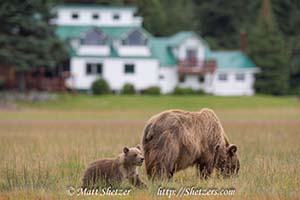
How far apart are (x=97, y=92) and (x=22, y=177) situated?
59429 millimetres

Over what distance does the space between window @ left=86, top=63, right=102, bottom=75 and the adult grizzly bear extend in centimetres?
6149

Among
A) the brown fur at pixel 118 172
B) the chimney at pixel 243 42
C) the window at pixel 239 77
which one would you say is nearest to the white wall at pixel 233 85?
the window at pixel 239 77

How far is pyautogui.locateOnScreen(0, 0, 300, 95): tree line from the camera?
2397 inches

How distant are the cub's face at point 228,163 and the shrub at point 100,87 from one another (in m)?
58.4

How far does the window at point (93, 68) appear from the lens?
3000 inches

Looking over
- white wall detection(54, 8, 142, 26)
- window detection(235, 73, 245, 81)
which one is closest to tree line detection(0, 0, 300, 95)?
window detection(235, 73, 245, 81)

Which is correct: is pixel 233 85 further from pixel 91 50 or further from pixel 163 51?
pixel 91 50

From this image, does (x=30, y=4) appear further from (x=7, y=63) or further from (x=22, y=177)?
(x=22, y=177)

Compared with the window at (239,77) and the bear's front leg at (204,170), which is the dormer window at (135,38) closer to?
the window at (239,77)

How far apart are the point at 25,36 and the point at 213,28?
44630mm

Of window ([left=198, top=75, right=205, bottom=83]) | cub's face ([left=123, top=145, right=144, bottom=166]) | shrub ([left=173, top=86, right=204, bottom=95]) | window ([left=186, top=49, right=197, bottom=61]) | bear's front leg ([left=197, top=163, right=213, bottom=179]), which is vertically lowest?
shrub ([left=173, top=86, right=204, bottom=95])

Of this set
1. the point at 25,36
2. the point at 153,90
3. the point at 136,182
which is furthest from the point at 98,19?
the point at 136,182

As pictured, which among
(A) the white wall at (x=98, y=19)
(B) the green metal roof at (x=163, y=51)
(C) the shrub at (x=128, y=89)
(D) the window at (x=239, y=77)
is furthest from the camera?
(D) the window at (x=239, y=77)

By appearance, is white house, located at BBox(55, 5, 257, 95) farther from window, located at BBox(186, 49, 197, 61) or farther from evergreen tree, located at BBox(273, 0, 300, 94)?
evergreen tree, located at BBox(273, 0, 300, 94)
